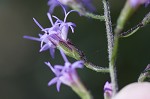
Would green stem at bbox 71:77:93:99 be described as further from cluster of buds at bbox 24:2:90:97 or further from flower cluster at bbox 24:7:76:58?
flower cluster at bbox 24:7:76:58

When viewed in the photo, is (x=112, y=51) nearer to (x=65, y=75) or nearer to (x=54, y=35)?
(x=65, y=75)

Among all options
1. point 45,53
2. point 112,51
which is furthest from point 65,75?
point 45,53

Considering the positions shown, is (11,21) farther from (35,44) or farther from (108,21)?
(108,21)

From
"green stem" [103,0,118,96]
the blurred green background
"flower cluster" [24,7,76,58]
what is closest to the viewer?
"green stem" [103,0,118,96]

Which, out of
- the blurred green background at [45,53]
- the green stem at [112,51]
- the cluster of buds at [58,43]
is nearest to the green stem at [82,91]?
the cluster of buds at [58,43]

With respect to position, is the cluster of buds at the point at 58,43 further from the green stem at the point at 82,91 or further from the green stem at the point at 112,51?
the green stem at the point at 112,51

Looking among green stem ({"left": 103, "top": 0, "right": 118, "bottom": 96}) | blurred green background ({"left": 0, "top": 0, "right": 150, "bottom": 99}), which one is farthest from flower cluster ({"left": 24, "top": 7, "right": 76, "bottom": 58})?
blurred green background ({"left": 0, "top": 0, "right": 150, "bottom": 99})

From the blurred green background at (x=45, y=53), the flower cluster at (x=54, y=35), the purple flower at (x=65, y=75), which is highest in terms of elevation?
the blurred green background at (x=45, y=53)

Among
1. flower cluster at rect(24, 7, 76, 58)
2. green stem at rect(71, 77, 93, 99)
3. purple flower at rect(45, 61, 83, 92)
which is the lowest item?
green stem at rect(71, 77, 93, 99)

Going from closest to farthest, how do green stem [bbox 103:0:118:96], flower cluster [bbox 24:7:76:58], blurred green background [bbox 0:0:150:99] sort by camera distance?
green stem [bbox 103:0:118:96] < flower cluster [bbox 24:7:76:58] < blurred green background [bbox 0:0:150:99]
